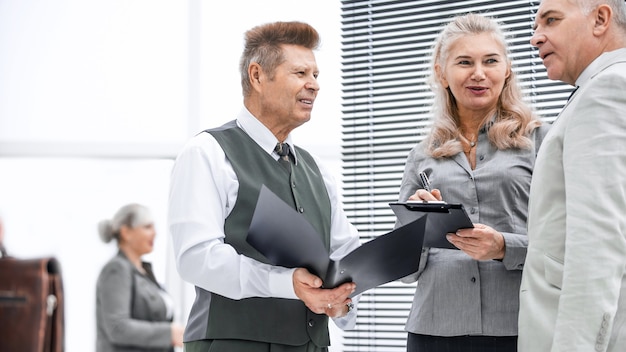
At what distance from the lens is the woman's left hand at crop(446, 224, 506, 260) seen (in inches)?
64.9

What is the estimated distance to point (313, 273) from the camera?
61.7 inches

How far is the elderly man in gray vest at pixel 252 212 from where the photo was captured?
5.25 feet

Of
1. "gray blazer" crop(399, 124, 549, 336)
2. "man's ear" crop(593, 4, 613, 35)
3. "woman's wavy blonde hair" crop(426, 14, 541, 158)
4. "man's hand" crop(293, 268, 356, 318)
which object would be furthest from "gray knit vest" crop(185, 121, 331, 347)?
"man's ear" crop(593, 4, 613, 35)

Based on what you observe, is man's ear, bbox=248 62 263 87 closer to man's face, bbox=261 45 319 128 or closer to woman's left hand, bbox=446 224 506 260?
man's face, bbox=261 45 319 128

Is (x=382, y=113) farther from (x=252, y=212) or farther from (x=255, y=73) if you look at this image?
(x=252, y=212)

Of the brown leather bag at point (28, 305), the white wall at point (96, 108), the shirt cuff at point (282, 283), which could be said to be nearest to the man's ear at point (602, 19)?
the shirt cuff at point (282, 283)

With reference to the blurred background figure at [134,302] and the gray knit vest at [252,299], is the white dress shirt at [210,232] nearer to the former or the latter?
the gray knit vest at [252,299]

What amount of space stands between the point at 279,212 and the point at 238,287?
0.25m

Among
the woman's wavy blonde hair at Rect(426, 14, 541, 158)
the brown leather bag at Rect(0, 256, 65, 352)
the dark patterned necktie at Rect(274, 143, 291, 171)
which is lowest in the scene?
the brown leather bag at Rect(0, 256, 65, 352)

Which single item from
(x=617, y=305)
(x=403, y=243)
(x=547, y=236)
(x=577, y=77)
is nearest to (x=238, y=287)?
(x=403, y=243)

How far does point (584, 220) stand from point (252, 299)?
2.52 ft

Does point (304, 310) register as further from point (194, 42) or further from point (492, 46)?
point (194, 42)

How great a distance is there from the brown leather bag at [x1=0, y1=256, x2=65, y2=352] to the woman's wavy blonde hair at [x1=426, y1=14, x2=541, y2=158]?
145 cm

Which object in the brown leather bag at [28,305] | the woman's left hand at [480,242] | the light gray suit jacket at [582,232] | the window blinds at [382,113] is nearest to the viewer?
the light gray suit jacket at [582,232]
